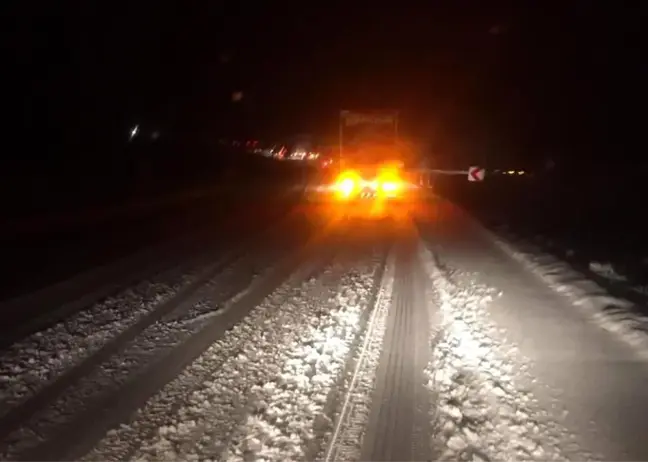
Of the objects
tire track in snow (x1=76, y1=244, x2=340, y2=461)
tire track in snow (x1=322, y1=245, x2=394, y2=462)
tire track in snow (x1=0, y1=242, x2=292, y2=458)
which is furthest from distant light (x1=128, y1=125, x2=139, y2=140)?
tire track in snow (x1=322, y1=245, x2=394, y2=462)

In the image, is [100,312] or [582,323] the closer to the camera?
[582,323]

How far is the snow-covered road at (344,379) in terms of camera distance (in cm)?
561

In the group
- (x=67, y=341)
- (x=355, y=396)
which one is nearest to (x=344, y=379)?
(x=355, y=396)

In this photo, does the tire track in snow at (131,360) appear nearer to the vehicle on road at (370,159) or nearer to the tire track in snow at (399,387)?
the tire track in snow at (399,387)

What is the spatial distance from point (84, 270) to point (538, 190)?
77.5 feet

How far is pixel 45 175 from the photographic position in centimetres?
2975

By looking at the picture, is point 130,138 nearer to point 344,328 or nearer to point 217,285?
point 217,285

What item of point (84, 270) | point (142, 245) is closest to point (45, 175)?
point (142, 245)

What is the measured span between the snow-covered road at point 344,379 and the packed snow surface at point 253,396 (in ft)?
0.07

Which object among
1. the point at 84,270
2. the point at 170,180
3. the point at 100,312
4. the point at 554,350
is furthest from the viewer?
the point at 170,180

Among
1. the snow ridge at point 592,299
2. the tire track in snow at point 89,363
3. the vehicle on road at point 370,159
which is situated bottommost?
the tire track in snow at point 89,363

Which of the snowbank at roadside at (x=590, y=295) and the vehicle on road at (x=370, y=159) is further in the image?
the vehicle on road at (x=370, y=159)

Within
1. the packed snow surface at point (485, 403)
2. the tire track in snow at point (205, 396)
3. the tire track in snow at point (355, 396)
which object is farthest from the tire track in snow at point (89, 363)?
the packed snow surface at point (485, 403)

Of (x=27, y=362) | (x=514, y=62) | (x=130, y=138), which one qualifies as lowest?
(x=27, y=362)
